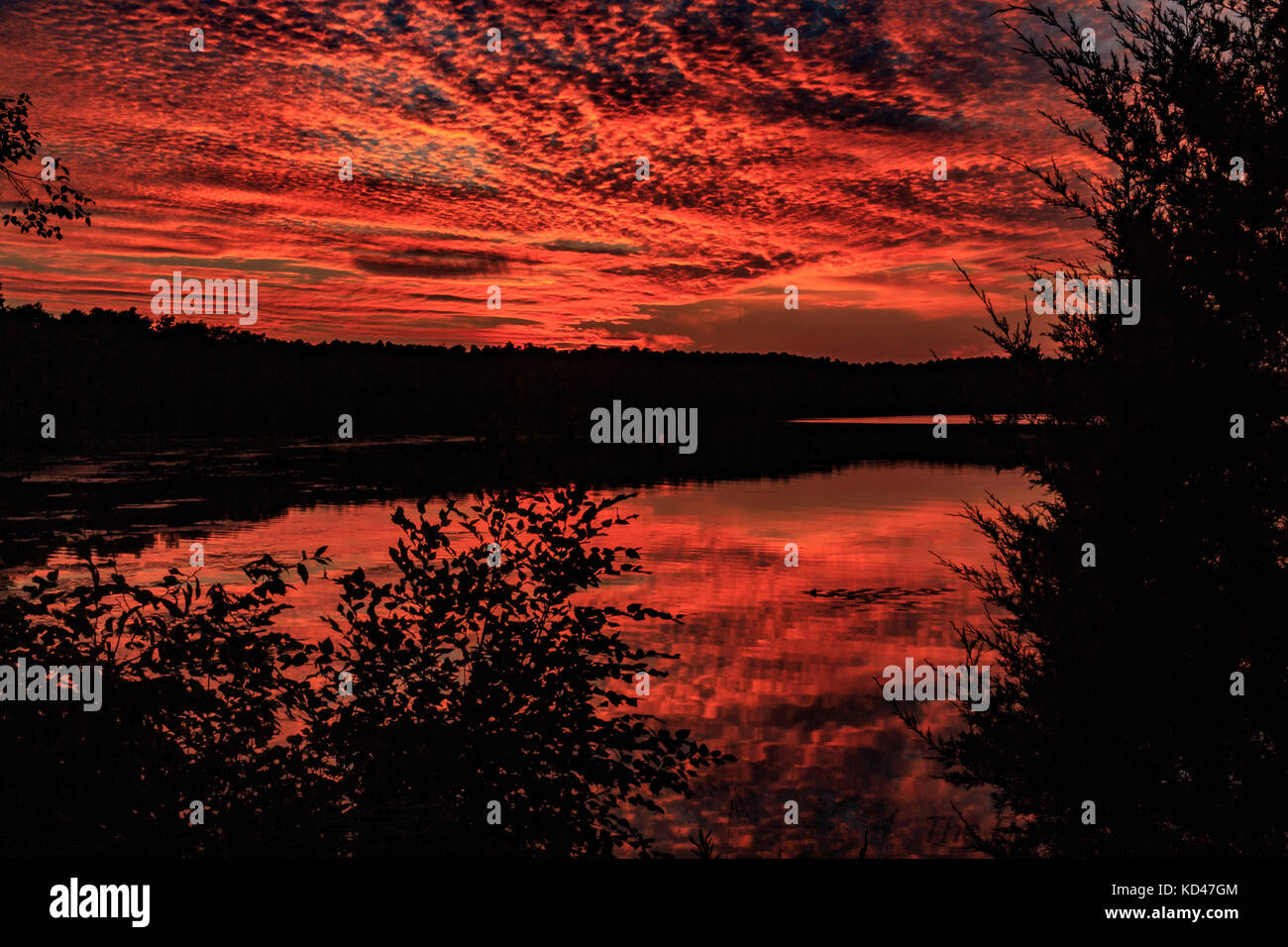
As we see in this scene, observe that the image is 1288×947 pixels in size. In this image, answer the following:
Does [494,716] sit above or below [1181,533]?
below

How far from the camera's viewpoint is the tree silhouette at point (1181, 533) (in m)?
7.89

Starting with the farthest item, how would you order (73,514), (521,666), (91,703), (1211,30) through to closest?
(73,514)
(1211,30)
(521,666)
(91,703)

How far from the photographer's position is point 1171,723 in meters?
8.01

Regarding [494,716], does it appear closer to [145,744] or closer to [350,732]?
[350,732]

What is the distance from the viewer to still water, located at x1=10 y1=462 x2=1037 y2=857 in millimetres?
10797

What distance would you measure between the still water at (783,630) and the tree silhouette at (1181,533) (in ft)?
6.23

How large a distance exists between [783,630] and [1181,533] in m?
12.1

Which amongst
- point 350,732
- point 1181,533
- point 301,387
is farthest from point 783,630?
point 301,387

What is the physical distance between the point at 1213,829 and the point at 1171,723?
0.88 metres

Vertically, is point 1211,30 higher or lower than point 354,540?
higher

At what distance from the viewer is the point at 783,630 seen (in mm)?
19766

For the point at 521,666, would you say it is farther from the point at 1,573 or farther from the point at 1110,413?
the point at 1,573
